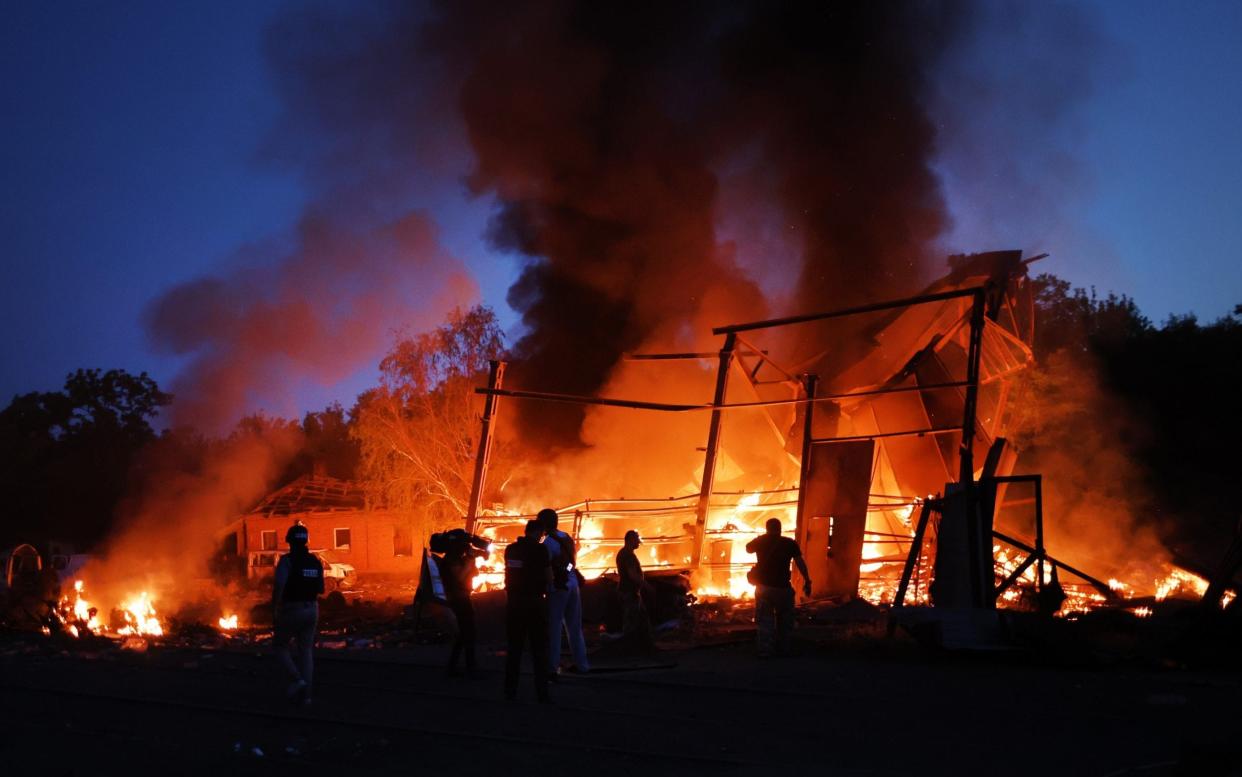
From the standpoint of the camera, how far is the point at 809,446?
751 inches

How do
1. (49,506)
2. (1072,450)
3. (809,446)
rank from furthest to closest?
(49,506) < (1072,450) < (809,446)

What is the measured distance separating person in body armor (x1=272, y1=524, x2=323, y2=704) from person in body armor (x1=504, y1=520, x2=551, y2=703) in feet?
5.60

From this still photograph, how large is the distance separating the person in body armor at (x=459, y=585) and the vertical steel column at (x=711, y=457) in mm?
8855

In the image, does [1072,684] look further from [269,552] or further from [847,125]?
[269,552]

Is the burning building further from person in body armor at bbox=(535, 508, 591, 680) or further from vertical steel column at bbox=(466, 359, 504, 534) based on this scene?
person in body armor at bbox=(535, 508, 591, 680)

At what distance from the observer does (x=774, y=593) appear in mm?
11906

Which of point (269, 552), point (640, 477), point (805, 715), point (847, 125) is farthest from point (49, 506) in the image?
point (805, 715)

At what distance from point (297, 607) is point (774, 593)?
209 inches

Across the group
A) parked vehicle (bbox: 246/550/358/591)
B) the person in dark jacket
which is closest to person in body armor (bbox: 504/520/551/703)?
the person in dark jacket

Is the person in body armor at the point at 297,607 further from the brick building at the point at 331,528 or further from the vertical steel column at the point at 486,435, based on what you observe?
the brick building at the point at 331,528

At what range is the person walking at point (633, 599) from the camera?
41.0 ft

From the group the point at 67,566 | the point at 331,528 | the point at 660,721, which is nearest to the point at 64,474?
the point at 331,528

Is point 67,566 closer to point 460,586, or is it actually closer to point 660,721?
point 460,586

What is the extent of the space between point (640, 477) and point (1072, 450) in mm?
11329
